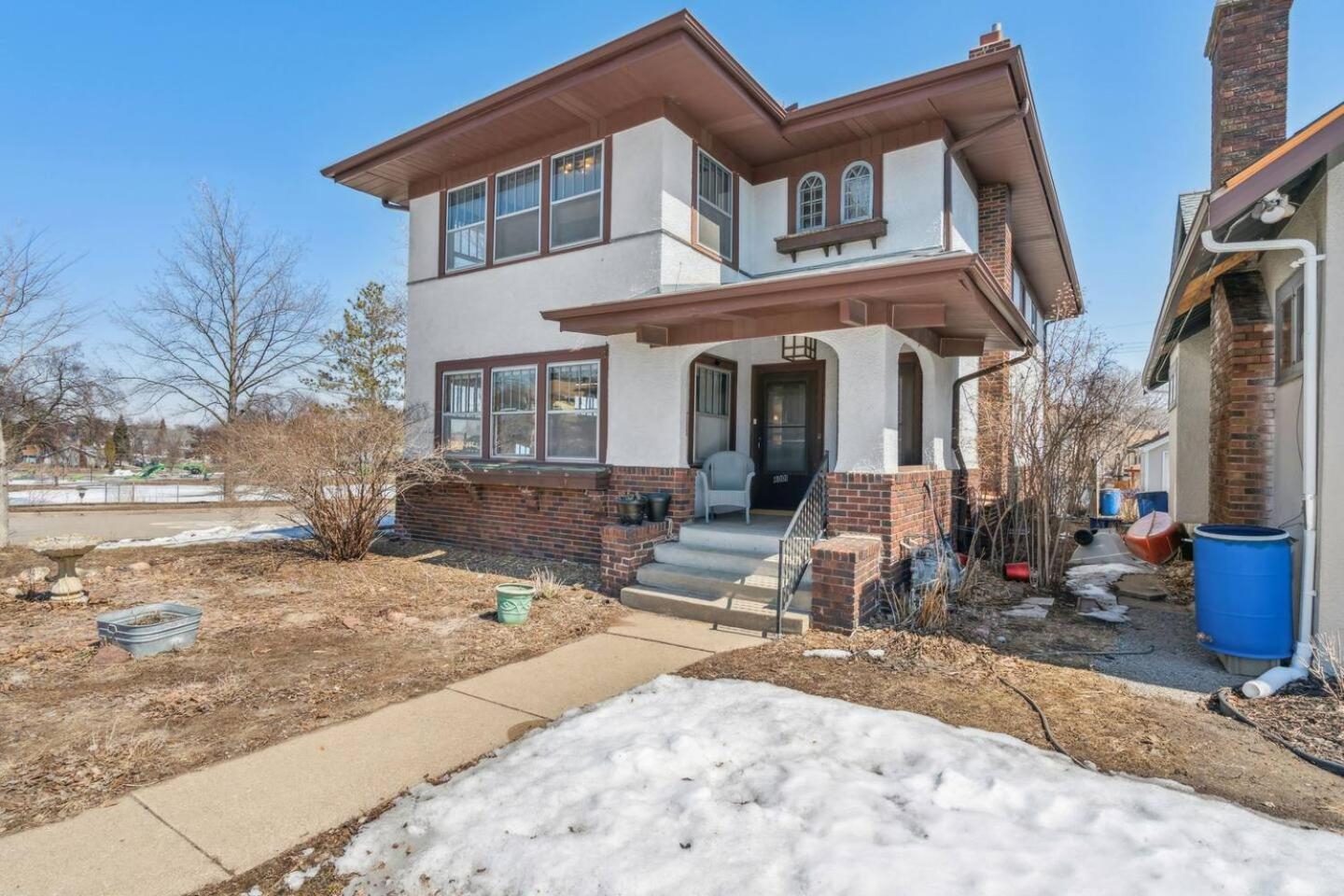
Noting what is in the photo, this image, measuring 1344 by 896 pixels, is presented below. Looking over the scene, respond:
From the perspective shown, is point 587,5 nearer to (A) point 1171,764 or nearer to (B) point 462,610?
(B) point 462,610

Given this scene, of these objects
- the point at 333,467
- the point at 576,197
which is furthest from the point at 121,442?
the point at 576,197

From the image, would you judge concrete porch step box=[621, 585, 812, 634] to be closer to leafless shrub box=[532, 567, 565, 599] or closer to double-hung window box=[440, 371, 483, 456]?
leafless shrub box=[532, 567, 565, 599]

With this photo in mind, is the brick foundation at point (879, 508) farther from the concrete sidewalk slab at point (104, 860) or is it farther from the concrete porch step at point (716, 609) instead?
the concrete sidewalk slab at point (104, 860)

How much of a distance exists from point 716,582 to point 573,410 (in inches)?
145

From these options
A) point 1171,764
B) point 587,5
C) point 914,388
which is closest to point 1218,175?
point 914,388

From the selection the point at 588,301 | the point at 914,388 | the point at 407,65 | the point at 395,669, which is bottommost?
the point at 395,669

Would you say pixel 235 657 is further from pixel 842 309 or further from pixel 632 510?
pixel 842 309

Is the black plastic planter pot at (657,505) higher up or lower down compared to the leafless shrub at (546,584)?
higher up

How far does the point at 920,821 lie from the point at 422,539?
9.78m

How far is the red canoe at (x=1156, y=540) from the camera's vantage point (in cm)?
939

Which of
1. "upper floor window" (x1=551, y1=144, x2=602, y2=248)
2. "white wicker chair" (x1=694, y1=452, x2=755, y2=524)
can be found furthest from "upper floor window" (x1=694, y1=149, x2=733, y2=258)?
"white wicker chair" (x1=694, y1=452, x2=755, y2=524)

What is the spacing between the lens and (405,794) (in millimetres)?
3227

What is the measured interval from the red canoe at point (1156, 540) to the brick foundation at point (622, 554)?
733cm

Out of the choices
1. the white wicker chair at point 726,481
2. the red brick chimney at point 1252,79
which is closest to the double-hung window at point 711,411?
the white wicker chair at point 726,481
